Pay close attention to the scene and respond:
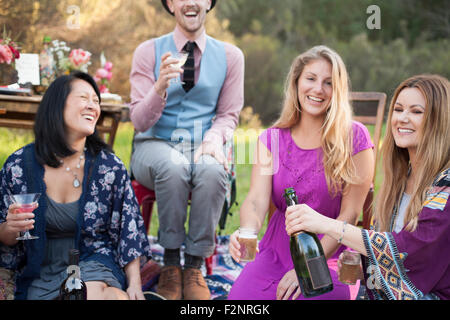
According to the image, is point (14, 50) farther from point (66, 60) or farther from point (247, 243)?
point (247, 243)

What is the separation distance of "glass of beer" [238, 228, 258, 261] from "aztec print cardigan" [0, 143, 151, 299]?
2.74 feet

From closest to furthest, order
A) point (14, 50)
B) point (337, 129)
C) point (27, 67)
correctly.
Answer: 1. point (337, 129)
2. point (14, 50)
3. point (27, 67)

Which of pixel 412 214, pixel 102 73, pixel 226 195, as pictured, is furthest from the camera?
pixel 102 73

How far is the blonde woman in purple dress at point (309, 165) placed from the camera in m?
2.34

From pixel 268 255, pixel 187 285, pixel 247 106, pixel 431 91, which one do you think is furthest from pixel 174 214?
pixel 247 106

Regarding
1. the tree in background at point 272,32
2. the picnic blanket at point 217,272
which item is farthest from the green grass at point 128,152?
the tree in background at point 272,32

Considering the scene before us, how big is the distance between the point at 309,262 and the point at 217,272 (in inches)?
72.6

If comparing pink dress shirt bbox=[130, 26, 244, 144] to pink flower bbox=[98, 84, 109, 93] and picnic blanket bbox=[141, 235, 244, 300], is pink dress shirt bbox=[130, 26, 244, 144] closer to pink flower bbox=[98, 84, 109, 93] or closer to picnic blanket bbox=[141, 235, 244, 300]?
picnic blanket bbox=[141, 235, 244, 300]

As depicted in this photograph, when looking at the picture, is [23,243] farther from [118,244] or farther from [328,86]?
[328,86]

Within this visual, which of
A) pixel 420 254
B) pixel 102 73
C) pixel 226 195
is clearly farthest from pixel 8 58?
pixel 420 254

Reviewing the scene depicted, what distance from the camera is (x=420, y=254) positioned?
1.83 m

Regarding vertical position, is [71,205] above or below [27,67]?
below

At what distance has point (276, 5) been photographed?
47.4ft
